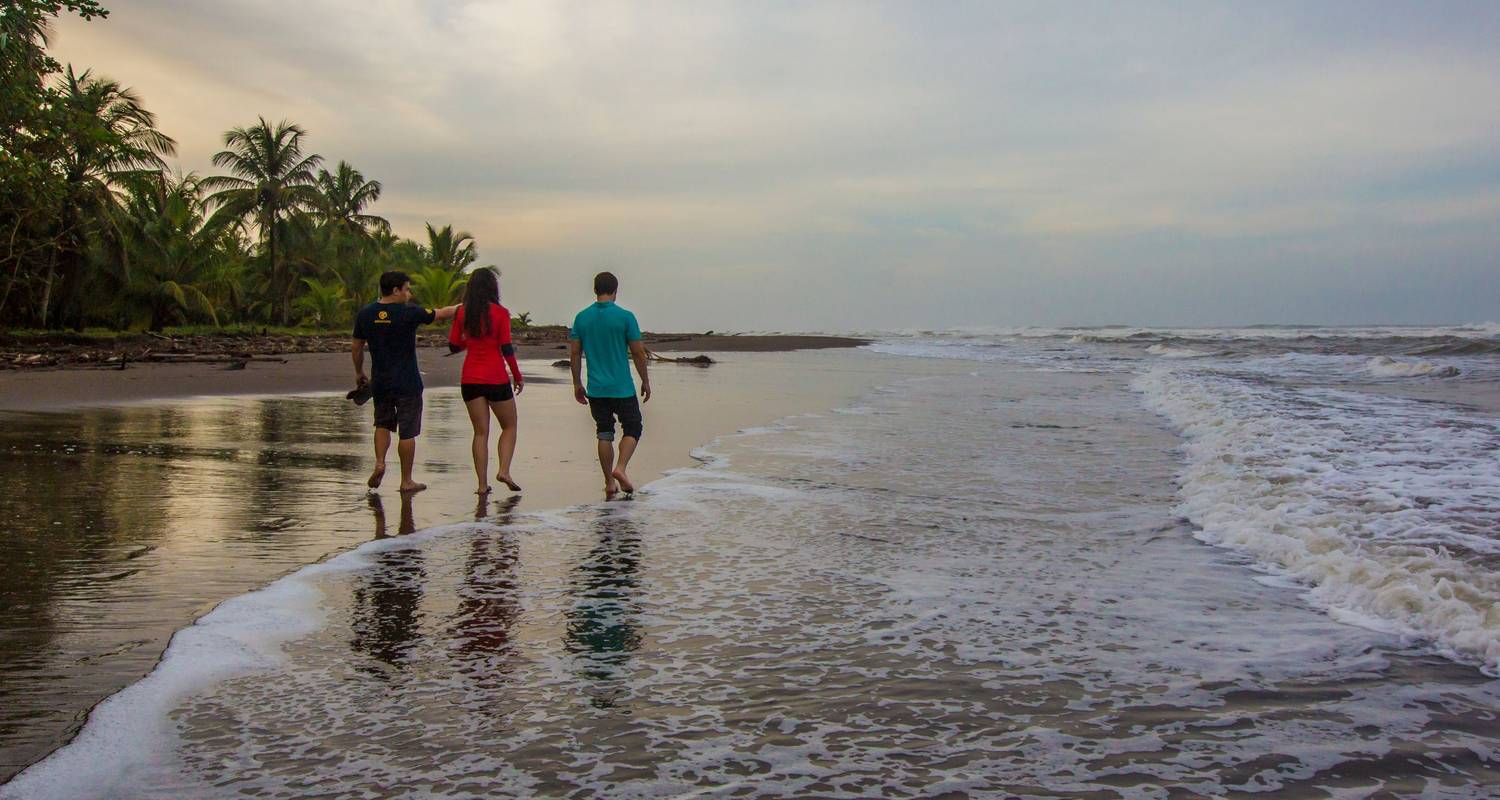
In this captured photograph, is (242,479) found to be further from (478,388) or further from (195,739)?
(195,739)

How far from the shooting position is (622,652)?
11.8ft

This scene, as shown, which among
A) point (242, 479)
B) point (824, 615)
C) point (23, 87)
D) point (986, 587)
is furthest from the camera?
point (23, 87)

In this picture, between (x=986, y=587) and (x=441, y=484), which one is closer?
(x=986, y=587)

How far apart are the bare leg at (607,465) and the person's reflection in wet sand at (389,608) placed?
219 cm

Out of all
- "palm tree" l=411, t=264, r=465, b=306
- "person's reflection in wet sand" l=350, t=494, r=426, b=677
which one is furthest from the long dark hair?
"palm tree" l=411, t=264, r=465, b=306

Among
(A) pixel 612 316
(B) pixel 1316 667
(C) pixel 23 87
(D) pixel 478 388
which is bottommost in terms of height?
(B) pixel 1316 667

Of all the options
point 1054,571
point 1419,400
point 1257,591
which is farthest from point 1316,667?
point 1419,400

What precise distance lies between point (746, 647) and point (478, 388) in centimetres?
456

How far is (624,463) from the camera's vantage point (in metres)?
7.48

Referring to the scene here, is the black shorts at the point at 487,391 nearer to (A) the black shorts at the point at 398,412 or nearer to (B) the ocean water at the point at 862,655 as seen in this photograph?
(A) the black shorts at the point at 398,412

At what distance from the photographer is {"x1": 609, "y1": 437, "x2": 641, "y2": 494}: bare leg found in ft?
23.6

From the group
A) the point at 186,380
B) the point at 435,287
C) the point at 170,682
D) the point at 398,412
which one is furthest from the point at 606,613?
the point at 435,287

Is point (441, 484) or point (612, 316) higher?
point (612, 316)

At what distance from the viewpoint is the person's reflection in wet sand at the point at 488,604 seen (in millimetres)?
3494
